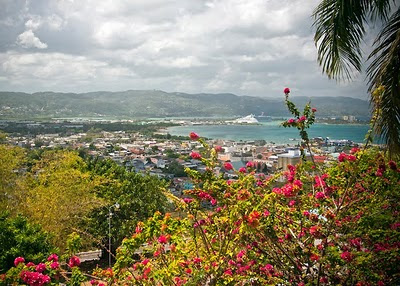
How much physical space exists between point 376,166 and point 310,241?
1.27 m

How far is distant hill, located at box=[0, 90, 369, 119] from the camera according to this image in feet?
438

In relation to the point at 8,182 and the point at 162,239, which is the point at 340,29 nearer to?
the point at 162,239

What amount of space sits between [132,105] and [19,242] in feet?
569

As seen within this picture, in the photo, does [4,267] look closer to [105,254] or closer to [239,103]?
[105,254]

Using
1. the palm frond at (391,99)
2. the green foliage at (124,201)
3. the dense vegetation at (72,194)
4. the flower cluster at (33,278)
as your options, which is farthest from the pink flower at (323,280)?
the green foliage at (124,201)

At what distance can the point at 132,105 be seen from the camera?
178 meters

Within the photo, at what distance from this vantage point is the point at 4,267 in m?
7.95

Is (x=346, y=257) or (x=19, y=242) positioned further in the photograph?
(x=19, y=242)

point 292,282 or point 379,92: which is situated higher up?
point 379,92

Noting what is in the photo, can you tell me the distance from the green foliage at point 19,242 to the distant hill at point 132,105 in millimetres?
111325

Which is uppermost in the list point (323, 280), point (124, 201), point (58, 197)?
point (323, 280)

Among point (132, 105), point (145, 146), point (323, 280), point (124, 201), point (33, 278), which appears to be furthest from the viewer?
point (132, 105)

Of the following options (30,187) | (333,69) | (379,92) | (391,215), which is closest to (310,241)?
(391,215)

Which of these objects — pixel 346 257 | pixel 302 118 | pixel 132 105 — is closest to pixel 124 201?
pixel 302 118
